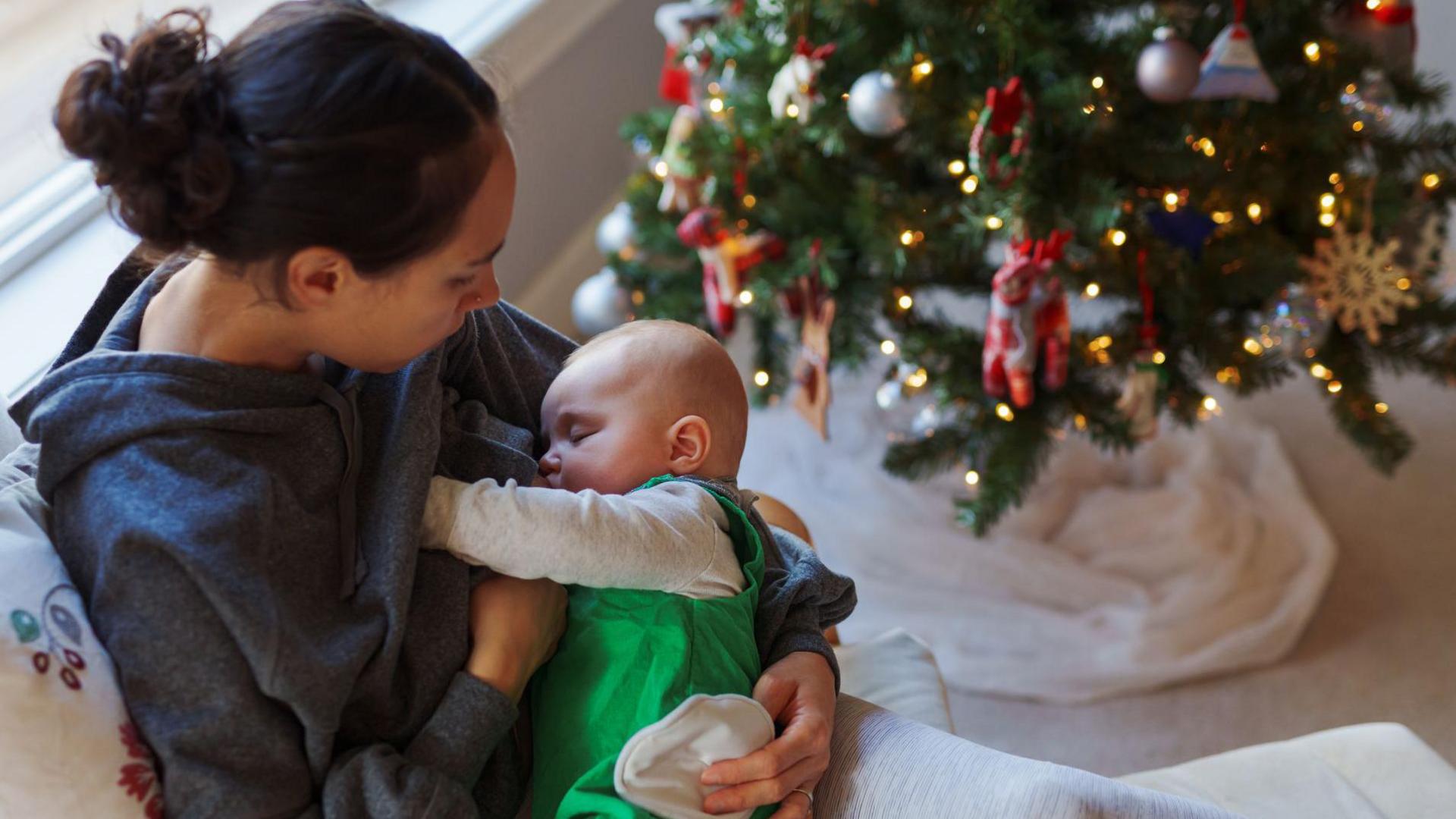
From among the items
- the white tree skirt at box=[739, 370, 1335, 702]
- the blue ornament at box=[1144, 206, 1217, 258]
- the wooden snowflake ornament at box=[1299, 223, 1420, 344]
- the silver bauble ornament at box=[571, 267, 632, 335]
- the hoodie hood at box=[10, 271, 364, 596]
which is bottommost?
the white tree skirt at box=[739, 370, 1335, 702]

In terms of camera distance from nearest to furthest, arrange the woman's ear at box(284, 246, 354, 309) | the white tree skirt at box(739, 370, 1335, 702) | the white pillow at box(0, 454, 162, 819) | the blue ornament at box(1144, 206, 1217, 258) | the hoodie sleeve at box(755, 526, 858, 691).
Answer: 1. the white pillow at box(0, 454, 162, 819)
2. the woman's ear at box(284, 246, 354, 309)
3. the hoodie sleeve at box(755, 526, 858, 691)
4. the blue ornament at box(1144, 206, 1217, 258)
5. the white tree skirt at box(739, 370, 1335, 702)

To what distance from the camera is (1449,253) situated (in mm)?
2248

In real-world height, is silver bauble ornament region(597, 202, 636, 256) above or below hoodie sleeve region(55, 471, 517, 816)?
below

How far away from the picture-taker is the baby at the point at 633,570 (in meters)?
1.03

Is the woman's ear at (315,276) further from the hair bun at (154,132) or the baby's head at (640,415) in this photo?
the baby's head at (640,415)

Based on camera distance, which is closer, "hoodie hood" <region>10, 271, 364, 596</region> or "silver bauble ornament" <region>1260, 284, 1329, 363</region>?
"hoodie hood" <region>10, 271, 364, 596</region>

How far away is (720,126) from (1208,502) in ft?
3.75

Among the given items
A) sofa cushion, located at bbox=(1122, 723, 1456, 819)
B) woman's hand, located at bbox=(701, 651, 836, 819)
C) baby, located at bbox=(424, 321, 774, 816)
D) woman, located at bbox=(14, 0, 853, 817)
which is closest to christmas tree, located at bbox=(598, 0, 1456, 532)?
sofa cushion, located at bbox=(1122, 723, 1456, 819)

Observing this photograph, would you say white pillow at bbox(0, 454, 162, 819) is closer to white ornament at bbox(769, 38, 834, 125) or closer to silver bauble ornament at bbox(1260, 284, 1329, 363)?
white ornament at bbox(769, 38, 834, 125)

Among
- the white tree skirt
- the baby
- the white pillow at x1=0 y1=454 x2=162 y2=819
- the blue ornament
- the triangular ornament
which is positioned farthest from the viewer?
the white tree skirt

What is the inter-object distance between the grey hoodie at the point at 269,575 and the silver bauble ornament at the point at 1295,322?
1.50 m

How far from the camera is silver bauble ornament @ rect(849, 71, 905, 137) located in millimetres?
1861

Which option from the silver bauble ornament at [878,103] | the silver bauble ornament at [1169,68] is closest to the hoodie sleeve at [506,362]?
the silver bauble ornament at [878,103]

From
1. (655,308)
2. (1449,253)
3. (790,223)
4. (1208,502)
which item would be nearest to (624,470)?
(790,223)
